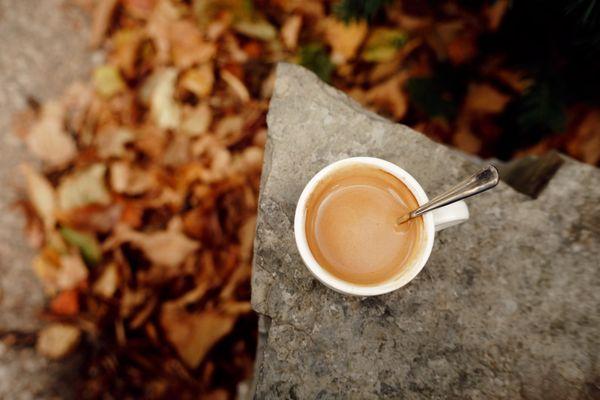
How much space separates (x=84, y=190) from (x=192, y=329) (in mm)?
890

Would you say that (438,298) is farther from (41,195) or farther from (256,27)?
(41,195)

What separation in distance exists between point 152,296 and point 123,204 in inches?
19.0

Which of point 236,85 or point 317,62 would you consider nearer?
point 317,62

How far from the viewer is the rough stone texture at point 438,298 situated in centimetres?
127

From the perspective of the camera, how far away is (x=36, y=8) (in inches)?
96.8

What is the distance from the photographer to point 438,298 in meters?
1.32

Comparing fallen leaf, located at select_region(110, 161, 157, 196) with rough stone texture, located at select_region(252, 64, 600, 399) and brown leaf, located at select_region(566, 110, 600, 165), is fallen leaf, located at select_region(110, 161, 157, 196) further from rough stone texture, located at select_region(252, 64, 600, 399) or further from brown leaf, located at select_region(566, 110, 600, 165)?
brown leaf, located at select_region(566, 110, 600, 165)

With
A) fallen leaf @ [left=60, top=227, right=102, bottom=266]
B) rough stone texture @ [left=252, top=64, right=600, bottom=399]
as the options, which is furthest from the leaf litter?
rough stone texture @ [left=252, top=64, right=600, bottom=399]

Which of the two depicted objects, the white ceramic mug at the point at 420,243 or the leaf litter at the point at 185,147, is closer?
the white ceramic mug at the point at 420,243

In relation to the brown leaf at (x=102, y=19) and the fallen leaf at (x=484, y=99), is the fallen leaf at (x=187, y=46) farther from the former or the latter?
the fallen leaf at (x=484, y=99)

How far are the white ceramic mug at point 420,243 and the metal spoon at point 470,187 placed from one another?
45mm

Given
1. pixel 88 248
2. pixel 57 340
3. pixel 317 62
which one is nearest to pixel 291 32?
pixel 317 62

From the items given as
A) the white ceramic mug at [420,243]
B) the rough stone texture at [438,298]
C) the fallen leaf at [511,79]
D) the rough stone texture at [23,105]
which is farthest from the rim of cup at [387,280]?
the rough stone texture at [23,105]

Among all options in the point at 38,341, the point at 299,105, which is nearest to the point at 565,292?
the point at 299,105
